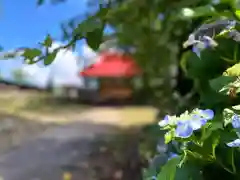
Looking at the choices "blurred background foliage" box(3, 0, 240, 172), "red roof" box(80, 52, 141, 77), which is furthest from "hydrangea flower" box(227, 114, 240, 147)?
"red roof" box(80, 52, 141, 77)

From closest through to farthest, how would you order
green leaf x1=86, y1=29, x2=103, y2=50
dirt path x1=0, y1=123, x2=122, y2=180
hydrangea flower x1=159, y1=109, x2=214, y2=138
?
hydrangea flower x1=159, y1=109, x2=214, y2=138
green leaf x1=86, y1=29, x2=103, y2=50
dirt path x1=0, y1=123, x2=122, y2=180

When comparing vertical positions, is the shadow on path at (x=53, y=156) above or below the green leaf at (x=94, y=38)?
below

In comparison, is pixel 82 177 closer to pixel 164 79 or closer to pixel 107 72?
pixel 164 79

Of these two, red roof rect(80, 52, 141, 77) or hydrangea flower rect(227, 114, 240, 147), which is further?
red roof rect(80, 52, 141, 77)

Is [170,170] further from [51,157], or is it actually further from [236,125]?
[51,157]

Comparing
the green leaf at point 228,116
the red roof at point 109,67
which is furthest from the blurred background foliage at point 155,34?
the red roof at point 109,67

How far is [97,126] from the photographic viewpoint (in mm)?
1754

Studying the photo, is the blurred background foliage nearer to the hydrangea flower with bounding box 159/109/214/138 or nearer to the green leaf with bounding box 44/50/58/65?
the green leaf with bounding box 44/50/58/65

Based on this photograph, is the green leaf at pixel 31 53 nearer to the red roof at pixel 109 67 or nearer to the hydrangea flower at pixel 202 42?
the hydrangea flower at pixel 202 42

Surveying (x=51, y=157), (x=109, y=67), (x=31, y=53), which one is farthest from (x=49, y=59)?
(x=109, y=67)

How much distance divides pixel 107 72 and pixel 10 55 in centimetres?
297

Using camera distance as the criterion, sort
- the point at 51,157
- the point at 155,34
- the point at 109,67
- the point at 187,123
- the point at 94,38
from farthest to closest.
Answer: the point at 109,67
the point at 155,34
the point at 51,157
the point at 94,38
the point at 187,123

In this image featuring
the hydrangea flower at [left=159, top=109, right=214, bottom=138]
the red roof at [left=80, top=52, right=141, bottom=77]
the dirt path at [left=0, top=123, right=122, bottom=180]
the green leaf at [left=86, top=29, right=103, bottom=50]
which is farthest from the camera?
the red roof at [left=80, top=52, right=141, bottom=77]

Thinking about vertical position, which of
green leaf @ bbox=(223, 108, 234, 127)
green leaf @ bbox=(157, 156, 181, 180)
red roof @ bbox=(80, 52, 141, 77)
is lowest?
red roof @ bbox=(80, 52, 141, 77)
